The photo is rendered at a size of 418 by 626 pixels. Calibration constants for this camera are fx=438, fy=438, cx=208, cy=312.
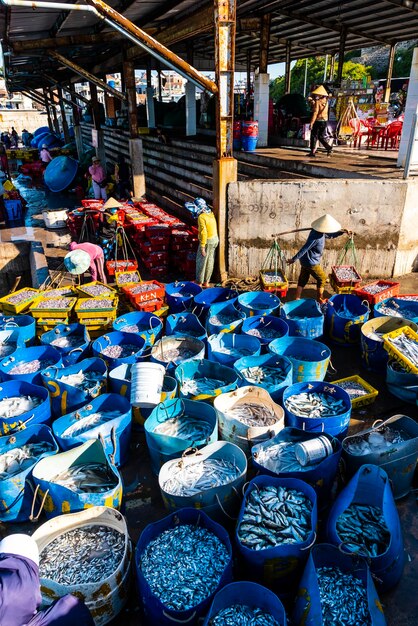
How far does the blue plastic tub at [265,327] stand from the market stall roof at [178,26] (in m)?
5.30

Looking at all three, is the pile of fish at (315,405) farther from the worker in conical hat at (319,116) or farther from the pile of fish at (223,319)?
the worker in conical hat at (319,116)

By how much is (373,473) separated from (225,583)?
5.24 ft

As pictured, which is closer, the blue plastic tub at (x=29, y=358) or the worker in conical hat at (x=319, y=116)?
the blue plastic tub at (x=29, y=358)

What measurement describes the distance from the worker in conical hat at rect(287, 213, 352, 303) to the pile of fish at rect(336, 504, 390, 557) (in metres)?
4.22

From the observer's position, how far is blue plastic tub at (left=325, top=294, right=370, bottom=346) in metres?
6.64

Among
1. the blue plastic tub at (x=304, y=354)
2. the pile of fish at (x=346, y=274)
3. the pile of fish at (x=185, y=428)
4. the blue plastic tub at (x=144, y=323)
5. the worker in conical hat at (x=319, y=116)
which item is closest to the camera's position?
the pile of fish at (x=185, y=428)

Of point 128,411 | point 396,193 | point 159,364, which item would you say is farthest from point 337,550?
point 396,193

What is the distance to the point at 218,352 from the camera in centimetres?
584

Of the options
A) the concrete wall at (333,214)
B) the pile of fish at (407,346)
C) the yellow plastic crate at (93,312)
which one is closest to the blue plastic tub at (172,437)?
the yellow plastic crate at (93,312)

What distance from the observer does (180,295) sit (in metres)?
7.48

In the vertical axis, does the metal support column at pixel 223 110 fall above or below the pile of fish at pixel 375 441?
above

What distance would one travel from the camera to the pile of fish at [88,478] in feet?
13.8

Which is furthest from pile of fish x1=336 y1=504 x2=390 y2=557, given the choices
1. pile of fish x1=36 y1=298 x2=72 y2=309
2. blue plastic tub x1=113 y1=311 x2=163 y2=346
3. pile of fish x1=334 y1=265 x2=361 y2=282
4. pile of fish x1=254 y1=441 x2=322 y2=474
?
pile of fish x1=36 y1=298 x2=72 y2=309

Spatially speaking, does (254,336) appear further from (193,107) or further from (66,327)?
(193,107)
